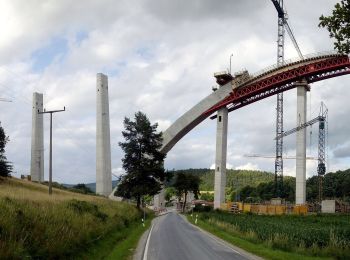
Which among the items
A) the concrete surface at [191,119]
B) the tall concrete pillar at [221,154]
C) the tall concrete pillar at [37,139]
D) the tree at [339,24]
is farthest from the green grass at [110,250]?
the tall concrete pillar at [37,139]

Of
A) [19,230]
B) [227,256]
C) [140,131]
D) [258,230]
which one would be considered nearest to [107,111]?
[140,131]

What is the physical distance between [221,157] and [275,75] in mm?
16836

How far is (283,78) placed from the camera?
81.2 metres

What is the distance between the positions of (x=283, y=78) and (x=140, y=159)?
2753 centimetres

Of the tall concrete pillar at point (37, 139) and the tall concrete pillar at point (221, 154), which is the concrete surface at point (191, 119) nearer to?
the tall concrete pillar at point (221, 154)

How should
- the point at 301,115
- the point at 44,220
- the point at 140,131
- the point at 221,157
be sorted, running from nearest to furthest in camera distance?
the point at 44,220
the point at 140,131
the point at 301,115
the point at 221,157

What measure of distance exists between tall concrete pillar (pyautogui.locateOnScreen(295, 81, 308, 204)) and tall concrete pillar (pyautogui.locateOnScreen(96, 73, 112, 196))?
30074 mm

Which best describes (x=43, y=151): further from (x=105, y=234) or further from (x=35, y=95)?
(x=105, y=234)

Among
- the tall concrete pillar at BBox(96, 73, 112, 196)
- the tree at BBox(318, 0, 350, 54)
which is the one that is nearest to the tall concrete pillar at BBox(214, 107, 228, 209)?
the tall concrete pillar at BBox(96, 73, 112, 196)

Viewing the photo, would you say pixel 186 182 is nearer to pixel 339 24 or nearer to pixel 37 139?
pixel 37 139

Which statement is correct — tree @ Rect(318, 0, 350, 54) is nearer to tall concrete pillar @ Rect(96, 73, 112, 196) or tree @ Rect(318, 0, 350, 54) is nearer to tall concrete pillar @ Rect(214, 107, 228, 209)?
tall concrete pillar @ Rect(96, 73, 112, 196)

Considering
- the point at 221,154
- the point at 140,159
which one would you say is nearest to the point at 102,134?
the point at 140,159

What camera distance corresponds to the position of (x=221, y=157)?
8681cm

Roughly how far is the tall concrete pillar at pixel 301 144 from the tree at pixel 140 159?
22338 millimetres
